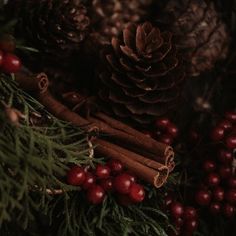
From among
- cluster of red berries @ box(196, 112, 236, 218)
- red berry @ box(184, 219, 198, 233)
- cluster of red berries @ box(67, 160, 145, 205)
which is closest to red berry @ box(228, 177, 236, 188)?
cluster of red berries @ box(196, 112, 236, 218)

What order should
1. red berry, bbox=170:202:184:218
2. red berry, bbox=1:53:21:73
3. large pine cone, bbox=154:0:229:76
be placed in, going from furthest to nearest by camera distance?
large pine cone, bbox=154:0:229:76
red berry, bbox=170:202:184:218
red berry, bbox=1:53:21:73

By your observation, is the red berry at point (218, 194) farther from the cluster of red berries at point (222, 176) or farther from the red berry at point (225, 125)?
the red berry at point (225, 125)

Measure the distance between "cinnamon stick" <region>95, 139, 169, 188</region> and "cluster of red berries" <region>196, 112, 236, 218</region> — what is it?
15cm

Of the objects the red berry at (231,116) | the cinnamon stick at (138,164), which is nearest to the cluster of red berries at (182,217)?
the cinnamon stick at (138,164)

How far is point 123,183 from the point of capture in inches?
34.0

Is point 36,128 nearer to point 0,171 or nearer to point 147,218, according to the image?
point 0,171

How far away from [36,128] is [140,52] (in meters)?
0.28

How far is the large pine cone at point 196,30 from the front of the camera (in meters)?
1.07

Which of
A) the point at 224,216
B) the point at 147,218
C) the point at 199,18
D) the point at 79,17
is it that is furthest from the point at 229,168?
the point at 79,17

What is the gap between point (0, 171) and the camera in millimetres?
770

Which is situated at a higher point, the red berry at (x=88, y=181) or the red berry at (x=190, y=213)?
the red berry at (x=88, y=181)

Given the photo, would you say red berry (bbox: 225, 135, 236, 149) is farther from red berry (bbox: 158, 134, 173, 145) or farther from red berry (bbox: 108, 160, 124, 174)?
red berry (bbox: 108, 160, 124, 174)

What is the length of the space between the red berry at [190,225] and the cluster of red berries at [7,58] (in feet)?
1.50

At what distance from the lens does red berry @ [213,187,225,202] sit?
3.23 feet
